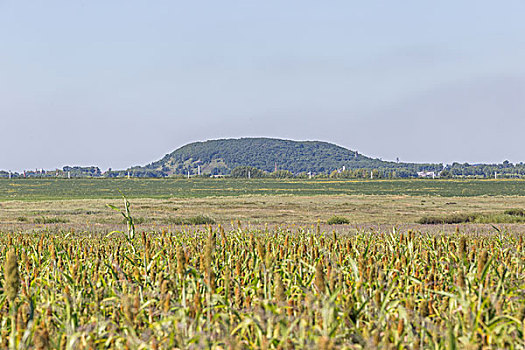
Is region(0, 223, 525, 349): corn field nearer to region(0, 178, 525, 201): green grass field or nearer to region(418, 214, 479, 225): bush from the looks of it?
region(418, 214, 479, 225): bush

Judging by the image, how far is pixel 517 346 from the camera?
3.74 metres

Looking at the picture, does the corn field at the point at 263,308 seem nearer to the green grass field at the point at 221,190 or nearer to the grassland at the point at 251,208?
the grassland at the point at 251,208

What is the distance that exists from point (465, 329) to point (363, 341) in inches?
30.0

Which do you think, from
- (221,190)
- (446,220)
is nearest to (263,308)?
(446,220)

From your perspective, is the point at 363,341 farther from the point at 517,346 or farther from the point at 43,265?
the point at 43,265

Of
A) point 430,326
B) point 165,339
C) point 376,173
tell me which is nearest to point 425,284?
point 430,326

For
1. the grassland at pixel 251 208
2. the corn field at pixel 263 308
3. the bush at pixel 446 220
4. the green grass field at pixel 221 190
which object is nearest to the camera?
the corn field at pixel 263 308

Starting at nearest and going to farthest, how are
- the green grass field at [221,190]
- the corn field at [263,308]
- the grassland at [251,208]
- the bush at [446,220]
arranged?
the corn field at [263,308], the bush at [446,220], the grassland at [251,208], the green grass field at [221,190]

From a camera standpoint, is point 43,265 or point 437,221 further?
point 437,221

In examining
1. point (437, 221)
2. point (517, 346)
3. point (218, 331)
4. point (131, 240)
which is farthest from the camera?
point (437, 221)

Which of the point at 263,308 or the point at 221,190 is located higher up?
the point at 263,308

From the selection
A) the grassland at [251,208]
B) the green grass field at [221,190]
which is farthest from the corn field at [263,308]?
the green grass field at [221,190]

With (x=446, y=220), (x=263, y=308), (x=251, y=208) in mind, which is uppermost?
(x=263, y=308)

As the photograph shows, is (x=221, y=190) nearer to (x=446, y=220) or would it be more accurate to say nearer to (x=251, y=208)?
(x=251, y=208)
